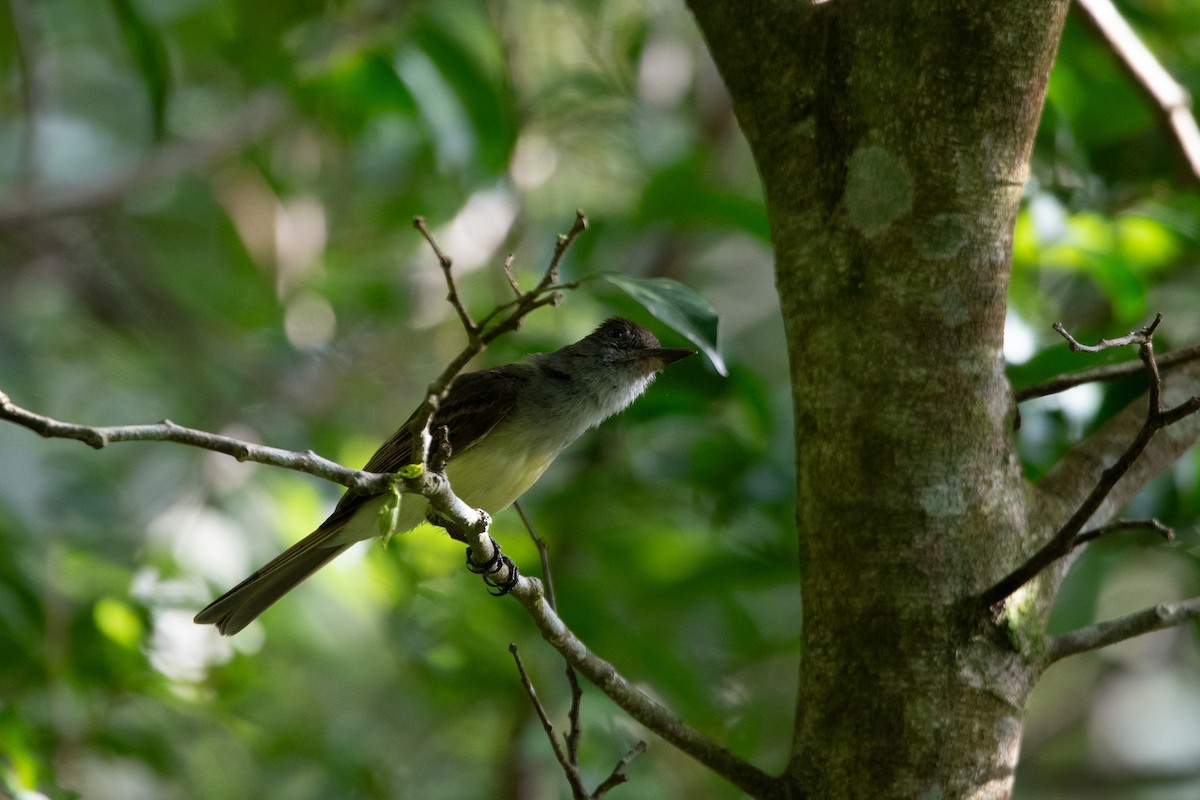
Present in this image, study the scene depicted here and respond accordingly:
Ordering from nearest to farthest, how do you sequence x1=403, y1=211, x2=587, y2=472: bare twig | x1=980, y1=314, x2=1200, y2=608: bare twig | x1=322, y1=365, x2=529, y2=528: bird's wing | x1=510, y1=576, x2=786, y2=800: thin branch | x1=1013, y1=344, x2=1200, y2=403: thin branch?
x1=403, y1=211, x2=587, y2=472: bare twig
x1=980, y1=314, x2=1200, y2=608: bare twig
x1=510, y1=576, x2=786, y2=800: thin branch
x1=1013, y1=344, x2=1200, y2=403: thin branch
x1=322, y1=365, x2=529, y2=528: bird's wing

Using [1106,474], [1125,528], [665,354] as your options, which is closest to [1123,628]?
[1125,528]

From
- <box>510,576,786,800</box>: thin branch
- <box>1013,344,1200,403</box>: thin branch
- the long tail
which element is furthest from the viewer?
the long tail

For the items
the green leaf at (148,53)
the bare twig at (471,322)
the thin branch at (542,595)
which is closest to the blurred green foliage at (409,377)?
the green leaf at (148,53)

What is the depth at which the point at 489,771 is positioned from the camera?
6059 millimetres

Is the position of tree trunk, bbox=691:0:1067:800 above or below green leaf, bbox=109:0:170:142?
below

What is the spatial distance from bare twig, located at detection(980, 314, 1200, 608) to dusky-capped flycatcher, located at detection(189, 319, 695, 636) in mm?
1842

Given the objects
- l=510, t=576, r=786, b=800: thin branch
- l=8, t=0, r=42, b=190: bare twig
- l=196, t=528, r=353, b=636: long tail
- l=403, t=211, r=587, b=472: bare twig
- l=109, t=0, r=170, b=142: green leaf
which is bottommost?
l=510, t=576, r=786, b=800: thin branch

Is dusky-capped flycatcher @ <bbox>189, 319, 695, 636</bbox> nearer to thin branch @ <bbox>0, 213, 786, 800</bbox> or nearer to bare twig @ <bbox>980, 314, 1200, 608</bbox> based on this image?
thin branch @ <bbox>0, 213, 786, 800</bbox>

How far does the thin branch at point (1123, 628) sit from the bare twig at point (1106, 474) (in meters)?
0.18

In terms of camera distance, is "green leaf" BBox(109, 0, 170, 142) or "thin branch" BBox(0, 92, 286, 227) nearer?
"green leaf" BBox(109, 0, 170, 142)

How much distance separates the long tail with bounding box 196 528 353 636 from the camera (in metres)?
3.75

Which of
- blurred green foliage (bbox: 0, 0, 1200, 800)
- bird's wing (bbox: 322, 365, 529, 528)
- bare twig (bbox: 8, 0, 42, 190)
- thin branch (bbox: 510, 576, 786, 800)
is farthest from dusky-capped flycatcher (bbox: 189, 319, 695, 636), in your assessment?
bare twig (bbox: 8, 0, 42, 190)

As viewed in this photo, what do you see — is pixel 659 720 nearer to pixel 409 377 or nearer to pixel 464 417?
pixel 464 417

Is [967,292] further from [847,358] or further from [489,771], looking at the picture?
[489,771]
